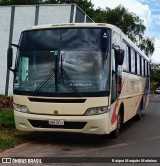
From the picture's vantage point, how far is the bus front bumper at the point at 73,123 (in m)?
10.5

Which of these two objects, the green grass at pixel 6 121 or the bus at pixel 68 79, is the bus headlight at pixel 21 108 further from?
the green grass at pixel 6 121

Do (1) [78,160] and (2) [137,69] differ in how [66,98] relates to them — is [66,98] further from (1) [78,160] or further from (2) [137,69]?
(2) [137,69]

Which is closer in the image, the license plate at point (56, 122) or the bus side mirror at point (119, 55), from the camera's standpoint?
the license plate at point (56, 122)

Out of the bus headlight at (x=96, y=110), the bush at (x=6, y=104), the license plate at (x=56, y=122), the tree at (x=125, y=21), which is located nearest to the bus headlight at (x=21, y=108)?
the license plate at (x=56, y=122)

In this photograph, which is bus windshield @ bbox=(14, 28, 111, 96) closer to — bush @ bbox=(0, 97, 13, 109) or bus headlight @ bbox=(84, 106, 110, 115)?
bus headlight @ bbox=(84, 106, 110, 115)

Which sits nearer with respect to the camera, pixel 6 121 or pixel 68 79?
pixel 68 79

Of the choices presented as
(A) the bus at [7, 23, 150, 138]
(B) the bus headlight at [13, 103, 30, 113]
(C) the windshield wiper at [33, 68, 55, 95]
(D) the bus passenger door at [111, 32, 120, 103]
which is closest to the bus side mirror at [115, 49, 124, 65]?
(A) the bus at [7, 23, 150, 138]

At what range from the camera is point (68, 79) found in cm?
1080

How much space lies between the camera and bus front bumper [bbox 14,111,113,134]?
10.5 metres

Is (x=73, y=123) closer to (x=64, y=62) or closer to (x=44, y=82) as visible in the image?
(x=44, y=82)

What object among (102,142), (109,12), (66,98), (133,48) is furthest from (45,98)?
(109,12)

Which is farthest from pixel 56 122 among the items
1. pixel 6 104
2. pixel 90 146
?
pixel 6 104

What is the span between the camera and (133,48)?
1606cm

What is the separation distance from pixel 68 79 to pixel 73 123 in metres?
1.08
